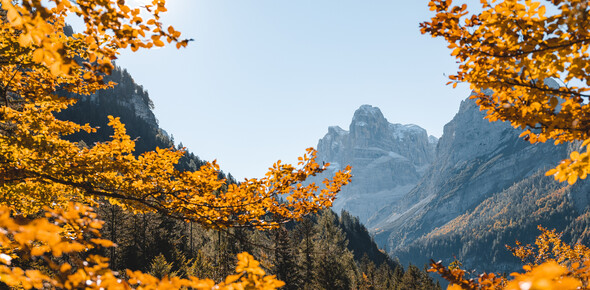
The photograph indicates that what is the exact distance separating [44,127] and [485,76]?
298 inches

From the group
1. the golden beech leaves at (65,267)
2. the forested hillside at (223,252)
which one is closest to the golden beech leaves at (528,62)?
the golden beech leaves at (65,267)

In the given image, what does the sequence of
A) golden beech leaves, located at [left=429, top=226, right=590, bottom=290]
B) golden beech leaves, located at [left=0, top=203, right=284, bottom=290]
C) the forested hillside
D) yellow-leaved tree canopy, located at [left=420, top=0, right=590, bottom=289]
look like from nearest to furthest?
1. golden beech leaves, located at [left=429, top=226, right=590, bottom=290]
2. golden beech leaves, located at [left=0, top=203, right=284, bottom=290]
3. yellow-leaved tree canopy, located at [left=420, top=0, right=590, bottom=289]
4. the forested hillside

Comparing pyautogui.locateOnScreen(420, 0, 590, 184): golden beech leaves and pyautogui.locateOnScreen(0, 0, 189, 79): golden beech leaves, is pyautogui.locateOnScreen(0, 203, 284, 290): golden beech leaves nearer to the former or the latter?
pyautogui.locateOnScreen(0, 0, 189, 79): golden beech leaves

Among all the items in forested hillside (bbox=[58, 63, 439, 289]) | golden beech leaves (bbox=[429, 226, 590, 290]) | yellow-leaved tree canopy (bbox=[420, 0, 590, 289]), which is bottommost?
forested hillside (bbox=[58, 63, 439, 289])

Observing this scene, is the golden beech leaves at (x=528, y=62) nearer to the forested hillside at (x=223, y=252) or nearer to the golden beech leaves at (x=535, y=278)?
the golden beech leaves at (x=535, y=278)

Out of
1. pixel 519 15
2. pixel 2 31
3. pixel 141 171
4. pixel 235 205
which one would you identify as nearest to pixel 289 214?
pixel 235 205

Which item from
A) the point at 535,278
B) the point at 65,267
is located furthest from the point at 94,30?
the point at 535,278

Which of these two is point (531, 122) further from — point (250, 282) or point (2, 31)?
point (2, 31)

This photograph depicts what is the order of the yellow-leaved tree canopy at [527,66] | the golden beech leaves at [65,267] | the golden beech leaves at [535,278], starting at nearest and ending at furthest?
the golden beech leaves at [535,278] → the golden beech leaves at [65,267] → the yellow-leaved tree canopy at [527,66]

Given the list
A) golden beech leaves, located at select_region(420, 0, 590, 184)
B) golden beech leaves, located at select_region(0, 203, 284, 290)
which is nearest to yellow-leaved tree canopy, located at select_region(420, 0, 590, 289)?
golden beech leaves, located at select_region(420, 0, 590, 184)

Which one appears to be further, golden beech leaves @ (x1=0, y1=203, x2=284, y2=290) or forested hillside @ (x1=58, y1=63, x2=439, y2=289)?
forested hillside @ (x1=58, y1=63, x2=439, y2=289)

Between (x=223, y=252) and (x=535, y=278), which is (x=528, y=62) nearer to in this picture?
(x=535, y=278)

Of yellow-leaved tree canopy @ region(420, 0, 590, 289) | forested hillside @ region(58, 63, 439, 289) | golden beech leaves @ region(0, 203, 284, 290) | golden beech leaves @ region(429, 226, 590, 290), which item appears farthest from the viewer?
forested hillside @ region(58, 63, 439, 289)

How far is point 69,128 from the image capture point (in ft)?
24.1
